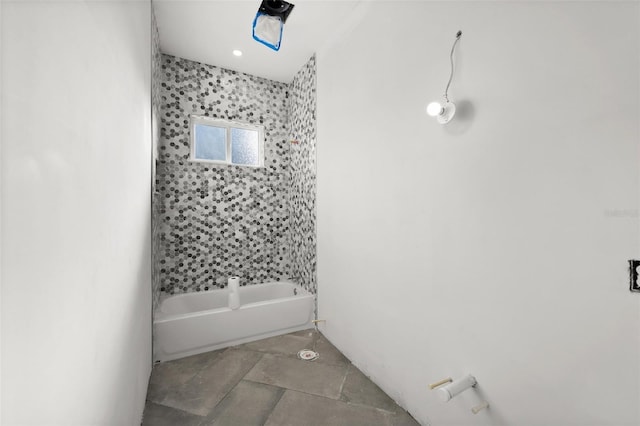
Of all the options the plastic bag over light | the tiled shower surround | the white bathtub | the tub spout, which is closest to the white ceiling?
the plastic bag over light

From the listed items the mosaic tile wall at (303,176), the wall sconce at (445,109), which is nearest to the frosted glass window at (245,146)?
the mosaic tile wall at (303,176)

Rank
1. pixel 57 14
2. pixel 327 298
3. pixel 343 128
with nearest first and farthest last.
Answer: pixel 57 14 < pixel 343 128 < pixel 327 298

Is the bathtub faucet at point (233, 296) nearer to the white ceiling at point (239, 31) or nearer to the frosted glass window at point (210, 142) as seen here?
the frosted glass window at point (210, 142)

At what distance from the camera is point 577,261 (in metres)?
0.98

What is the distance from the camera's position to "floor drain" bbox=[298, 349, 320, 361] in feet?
7.69

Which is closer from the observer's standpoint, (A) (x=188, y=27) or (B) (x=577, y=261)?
(B) (x=577, y=261)

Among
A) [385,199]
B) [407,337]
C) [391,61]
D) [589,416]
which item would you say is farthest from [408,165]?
[589,416]

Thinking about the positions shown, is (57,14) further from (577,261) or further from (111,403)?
(577,261)

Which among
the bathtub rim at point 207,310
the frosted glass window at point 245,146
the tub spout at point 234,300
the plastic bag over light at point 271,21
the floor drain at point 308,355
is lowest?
the floor drain at point 308,355

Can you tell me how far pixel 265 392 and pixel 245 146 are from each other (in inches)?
104

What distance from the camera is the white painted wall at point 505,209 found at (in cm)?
90

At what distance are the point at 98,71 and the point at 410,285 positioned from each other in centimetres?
173

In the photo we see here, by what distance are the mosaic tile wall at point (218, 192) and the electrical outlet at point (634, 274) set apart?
304 cm

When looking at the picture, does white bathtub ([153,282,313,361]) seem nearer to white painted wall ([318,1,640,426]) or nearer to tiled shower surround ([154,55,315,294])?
tiled shower surround ([154,55,315,294])
